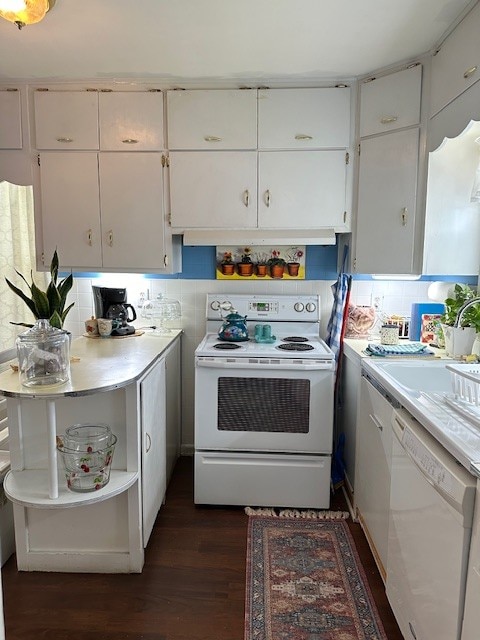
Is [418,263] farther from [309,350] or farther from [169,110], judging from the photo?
[169,110]

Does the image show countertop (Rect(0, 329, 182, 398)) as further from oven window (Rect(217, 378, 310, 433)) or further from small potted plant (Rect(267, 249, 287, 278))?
small potted plant (Rect(267, 249, 287, 278))

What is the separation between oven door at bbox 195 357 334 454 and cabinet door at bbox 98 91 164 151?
51.4 inches

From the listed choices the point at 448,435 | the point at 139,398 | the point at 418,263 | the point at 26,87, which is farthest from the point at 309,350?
the point at 26,87

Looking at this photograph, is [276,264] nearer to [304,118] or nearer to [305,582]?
[304,118]

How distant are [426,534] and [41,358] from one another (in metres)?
1.44

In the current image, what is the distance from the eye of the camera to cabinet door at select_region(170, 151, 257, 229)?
2.60 m

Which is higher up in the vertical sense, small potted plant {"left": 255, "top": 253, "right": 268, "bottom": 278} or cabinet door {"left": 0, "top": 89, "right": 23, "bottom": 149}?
cabinet door {"left": 0, "top": 89, "right": 23, "bottom": 149}

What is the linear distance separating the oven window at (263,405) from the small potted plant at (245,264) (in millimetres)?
821

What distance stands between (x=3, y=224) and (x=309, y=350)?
1.94m

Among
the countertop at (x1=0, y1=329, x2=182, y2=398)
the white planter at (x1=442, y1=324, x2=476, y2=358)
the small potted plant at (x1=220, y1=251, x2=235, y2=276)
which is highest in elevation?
the small potted plant at (x1=220, y1=251, x2=235, y2=276)

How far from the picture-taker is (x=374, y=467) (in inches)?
77.7

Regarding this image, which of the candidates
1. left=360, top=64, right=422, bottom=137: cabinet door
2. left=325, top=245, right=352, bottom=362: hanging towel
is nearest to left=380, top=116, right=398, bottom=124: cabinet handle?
left=360, top=64, right=422, bottom=137: cabinet door

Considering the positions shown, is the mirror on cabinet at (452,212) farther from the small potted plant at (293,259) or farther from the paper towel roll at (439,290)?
the small potted plant at (293,259)

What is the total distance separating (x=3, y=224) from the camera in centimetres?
269
